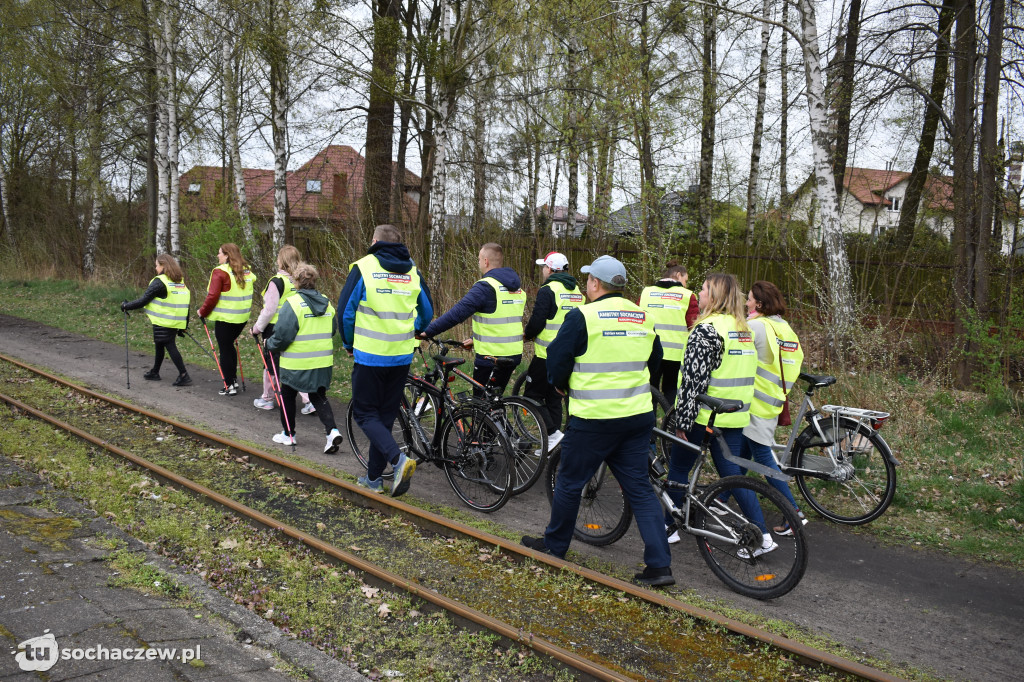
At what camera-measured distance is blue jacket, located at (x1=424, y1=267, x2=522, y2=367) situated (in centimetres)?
691

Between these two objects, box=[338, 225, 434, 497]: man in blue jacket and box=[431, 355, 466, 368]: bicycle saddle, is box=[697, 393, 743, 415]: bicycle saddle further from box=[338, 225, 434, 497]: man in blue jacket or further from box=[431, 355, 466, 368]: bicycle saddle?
box=[338, 225, 434, 497]: man in blue jacket

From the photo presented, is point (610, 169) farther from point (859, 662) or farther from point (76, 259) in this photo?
point (76, 259)

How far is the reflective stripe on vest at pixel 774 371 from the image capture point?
6055mm

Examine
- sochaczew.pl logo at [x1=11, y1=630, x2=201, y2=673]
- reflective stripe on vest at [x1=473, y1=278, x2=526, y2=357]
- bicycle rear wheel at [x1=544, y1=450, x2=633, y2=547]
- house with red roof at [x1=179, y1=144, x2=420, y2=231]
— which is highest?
house with red roof at [x1=179, y1=144, x2=420, y2=231]

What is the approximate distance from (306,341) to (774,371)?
467 centimetres

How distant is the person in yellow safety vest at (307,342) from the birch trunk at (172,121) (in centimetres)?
1443

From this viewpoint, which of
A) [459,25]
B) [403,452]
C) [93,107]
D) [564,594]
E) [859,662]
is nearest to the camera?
[859,662]

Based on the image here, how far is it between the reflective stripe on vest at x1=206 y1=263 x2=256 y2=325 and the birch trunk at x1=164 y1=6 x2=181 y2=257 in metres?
11.8

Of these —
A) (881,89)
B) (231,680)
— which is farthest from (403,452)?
(881,89)

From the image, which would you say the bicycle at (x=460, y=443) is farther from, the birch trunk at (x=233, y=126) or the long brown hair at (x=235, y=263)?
the birch trunk at (x=233, y=126)

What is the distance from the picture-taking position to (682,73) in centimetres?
1736

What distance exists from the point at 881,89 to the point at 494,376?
8.67 meters

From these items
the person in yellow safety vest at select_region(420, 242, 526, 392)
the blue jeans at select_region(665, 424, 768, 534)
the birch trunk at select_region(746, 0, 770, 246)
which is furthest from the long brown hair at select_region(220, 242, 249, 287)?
the birch trunk at select_region(746, 0, 770, 246)

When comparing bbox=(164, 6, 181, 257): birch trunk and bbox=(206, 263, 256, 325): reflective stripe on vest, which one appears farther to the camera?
bbox=(164, 6, 181, 257): birch trunk
